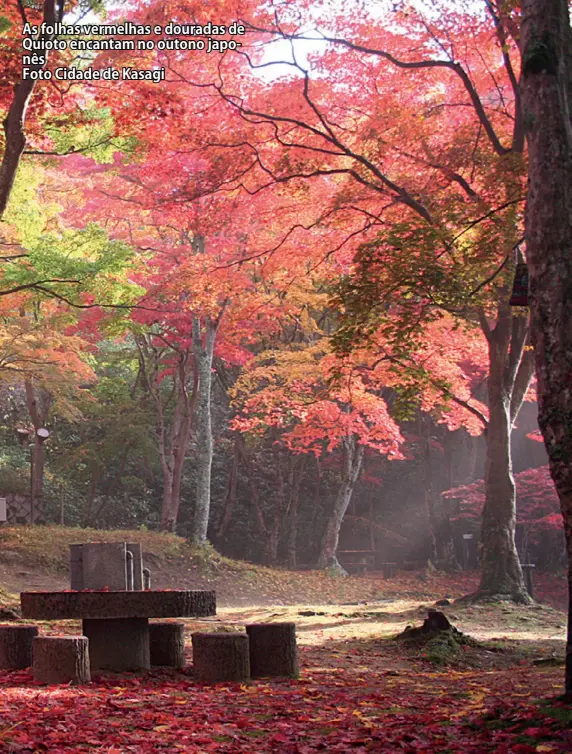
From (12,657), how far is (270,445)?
20720 millimetres

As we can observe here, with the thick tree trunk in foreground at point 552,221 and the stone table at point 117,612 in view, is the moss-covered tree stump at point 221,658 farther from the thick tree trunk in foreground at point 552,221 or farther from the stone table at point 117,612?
the thick tree trunk in foreground at point 552,221

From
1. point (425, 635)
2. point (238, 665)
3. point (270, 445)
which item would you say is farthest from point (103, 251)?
point (270, 445)

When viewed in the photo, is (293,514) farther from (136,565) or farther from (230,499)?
(136,565)

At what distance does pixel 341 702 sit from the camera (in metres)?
6.09

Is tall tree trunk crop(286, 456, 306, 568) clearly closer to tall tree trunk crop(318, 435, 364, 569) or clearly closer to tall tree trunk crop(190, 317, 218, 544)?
tall tree trunk crop(318, 435, 364, 569)

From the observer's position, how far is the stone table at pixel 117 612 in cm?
675

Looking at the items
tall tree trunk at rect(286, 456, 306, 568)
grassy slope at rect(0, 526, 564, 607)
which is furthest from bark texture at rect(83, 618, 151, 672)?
tall tree trunk at rect(286, 456, 306, 568)

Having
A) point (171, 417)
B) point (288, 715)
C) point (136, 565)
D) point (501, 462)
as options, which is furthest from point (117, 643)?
point (171, 417)

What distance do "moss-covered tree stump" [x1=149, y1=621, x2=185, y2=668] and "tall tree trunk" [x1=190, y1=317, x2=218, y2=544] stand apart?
12257 mm

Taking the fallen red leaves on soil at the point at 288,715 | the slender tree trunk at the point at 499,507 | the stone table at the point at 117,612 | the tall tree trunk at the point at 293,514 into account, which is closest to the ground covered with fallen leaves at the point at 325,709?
the fallen red leaves on soil at the point at 288,715

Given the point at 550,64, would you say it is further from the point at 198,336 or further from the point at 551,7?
the point at 198,336

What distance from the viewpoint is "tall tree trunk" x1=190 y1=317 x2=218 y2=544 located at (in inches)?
790

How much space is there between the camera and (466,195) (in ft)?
45.5

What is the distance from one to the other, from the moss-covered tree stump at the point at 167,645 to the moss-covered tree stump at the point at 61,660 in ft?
4.20
